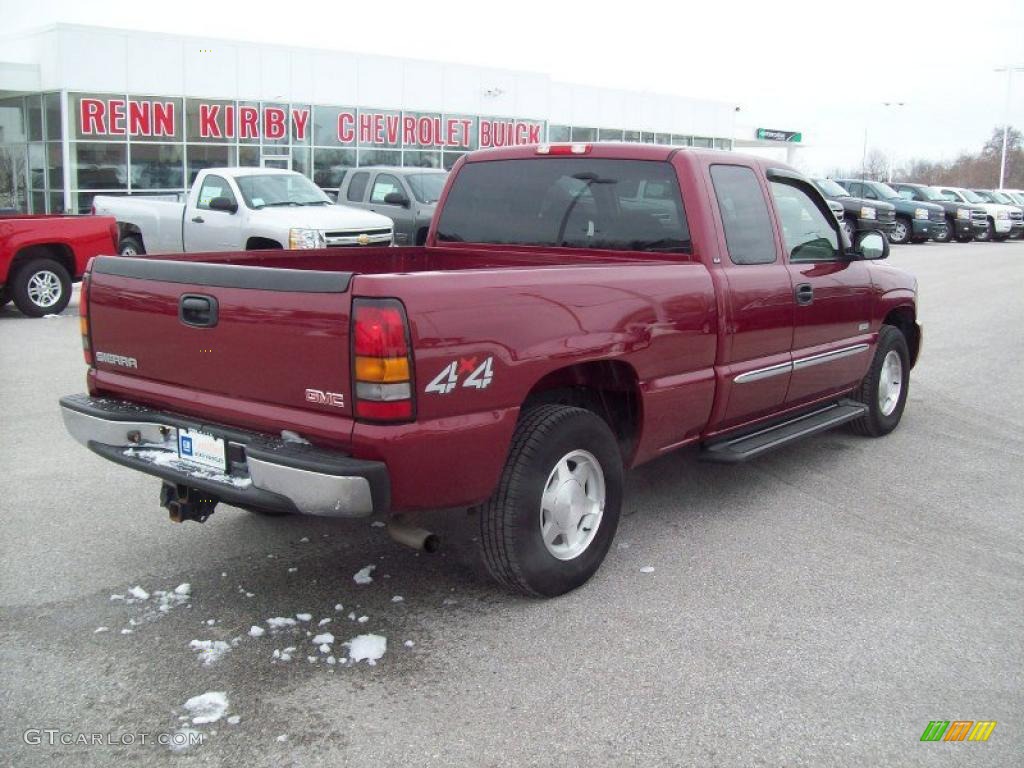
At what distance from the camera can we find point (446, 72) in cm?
3312

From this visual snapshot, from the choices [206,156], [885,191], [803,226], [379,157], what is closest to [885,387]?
[803,226]

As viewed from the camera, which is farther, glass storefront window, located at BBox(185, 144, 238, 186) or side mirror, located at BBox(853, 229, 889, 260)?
glass storefront window, located at BBox(185, 144, 238, 186)

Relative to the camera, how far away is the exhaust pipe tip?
400 cm

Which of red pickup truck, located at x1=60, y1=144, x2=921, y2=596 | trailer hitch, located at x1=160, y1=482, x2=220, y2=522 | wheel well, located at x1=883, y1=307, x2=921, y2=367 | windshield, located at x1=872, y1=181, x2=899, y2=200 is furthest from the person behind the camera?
windshield, located at x1=872, y1=181, x2=899, y2=200

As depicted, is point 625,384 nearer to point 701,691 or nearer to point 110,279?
point 701,691

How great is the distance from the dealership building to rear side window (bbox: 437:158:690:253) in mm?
22538

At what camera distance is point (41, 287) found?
40.8 ft

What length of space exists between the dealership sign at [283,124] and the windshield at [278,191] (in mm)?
13145

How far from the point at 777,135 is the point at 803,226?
180 feet

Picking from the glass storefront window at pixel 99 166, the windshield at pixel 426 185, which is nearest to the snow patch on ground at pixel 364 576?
the windshield at pixel 426 185

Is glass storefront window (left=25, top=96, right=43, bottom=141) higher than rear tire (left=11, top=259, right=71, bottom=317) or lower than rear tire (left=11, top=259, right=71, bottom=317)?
higher

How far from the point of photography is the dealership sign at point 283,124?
2583cm

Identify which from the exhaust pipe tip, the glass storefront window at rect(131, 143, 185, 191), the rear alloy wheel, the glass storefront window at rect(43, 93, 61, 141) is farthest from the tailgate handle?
the rear alloy wheel

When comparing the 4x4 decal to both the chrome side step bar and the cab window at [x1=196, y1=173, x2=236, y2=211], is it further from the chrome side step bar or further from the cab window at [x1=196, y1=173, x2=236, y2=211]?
the cab window at [x1=196, y1=173, x2=236, y2=211]
